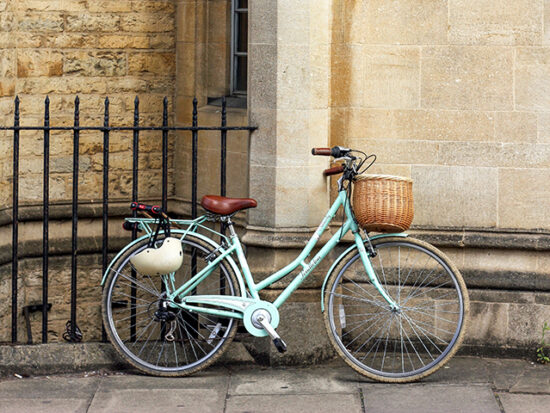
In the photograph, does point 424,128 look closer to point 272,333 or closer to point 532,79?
point 532,79

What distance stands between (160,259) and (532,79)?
2702 millimetres

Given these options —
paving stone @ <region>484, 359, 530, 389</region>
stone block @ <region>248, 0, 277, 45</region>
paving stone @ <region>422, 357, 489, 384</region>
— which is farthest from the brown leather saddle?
paving stone @ <region>484, 359, 530, 389</region>

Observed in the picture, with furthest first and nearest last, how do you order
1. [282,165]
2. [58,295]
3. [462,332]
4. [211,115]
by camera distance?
[58,295] < [211,115] < [282,165] < [462,332]

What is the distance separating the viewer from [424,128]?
7375 mm

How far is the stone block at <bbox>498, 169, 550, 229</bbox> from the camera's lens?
7309 millimetres

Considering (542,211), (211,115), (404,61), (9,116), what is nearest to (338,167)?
(404,61)

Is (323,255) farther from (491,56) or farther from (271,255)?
(491,56)

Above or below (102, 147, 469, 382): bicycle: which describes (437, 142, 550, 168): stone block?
above

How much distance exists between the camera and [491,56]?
286 inches

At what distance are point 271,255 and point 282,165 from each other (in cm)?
60

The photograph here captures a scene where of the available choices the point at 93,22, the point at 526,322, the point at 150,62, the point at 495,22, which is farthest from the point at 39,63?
the point at 526,322

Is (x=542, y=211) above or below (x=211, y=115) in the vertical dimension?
below

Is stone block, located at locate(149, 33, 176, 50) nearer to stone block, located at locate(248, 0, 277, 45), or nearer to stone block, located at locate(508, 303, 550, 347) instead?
stone block, located at locate(248, 0, 277, 45)

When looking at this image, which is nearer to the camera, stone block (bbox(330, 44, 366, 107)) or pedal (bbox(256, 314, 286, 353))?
pedal (bbox(256, 314, 286, 353))
